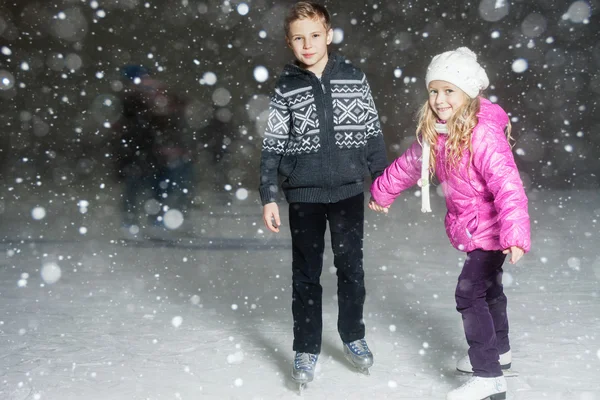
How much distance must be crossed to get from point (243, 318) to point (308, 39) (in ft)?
4.09

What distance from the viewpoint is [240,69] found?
912cm

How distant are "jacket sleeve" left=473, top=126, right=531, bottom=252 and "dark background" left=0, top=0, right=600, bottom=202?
6.92 metres

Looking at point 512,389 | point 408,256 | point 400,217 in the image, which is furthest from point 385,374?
point 400,217

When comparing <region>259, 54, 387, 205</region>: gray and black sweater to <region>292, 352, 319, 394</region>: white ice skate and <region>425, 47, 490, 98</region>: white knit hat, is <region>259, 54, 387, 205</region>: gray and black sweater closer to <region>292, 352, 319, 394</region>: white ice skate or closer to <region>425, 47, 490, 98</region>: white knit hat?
<region>425, 47, 490, 98</region>: white knit hat

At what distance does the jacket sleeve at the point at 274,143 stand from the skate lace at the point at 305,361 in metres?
0.48

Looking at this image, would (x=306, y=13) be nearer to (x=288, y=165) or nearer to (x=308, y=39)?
(x=308, y=39)

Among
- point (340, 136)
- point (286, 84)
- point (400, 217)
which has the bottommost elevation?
point (400, 217)

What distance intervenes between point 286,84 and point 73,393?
43.1 inches

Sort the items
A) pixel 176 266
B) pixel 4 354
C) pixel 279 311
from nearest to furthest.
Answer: pixel 4 354 < pixel 279 311 < pixel 176 266

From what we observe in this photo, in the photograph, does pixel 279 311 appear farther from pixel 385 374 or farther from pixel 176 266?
pixel 176 266

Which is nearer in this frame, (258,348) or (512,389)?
(512,389)

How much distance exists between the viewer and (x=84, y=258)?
4016 millimetres

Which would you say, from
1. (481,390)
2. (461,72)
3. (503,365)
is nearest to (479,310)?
(481,390)

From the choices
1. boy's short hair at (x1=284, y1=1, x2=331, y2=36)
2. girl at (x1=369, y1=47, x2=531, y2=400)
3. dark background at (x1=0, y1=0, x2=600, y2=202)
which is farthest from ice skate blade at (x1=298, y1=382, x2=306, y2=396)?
dark background at (x1=0, y1=0, x2=600, y2=202)
